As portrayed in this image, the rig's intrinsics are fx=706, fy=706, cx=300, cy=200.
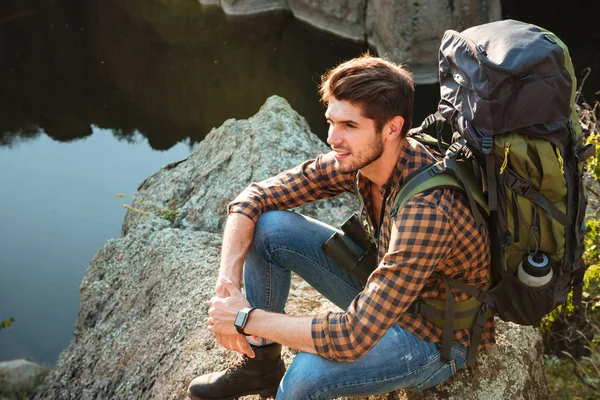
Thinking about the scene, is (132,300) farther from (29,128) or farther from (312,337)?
(29,128)

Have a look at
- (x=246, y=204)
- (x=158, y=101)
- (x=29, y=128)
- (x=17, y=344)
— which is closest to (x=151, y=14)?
(x=158, y=101)

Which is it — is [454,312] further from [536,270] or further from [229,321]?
[229,321]

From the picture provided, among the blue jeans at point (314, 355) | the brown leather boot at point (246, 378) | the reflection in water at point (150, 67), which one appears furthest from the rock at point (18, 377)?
the reflection in water at point (150, 67)

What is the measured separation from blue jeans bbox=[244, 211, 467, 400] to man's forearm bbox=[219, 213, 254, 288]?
4 centimetres

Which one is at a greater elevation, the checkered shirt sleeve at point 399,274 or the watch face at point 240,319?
the watch face at point 240,319

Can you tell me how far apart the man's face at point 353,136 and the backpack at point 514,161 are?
24 cm

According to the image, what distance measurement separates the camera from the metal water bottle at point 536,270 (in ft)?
8.51

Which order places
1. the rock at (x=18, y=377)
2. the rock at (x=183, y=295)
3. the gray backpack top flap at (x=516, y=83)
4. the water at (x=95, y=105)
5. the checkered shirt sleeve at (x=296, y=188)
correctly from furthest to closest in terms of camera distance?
1. the water at (x=95, y=105)
2. the rock at (x=18, y=377)
3. the rock at (x=183, y=295)
4. the checkered shirt sleeve at (x=296, y=188)
5. the gray backpack top flap at (x=516, y=83)

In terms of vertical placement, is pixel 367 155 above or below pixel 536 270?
above

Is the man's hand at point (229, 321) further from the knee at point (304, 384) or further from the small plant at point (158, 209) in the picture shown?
the small plant at point (158, 209)

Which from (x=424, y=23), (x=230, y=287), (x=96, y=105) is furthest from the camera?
(x=424, y=23)

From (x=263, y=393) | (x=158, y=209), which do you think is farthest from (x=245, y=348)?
(x=158, y=209)

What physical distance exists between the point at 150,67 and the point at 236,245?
1320cm

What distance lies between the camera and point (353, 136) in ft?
9.09
